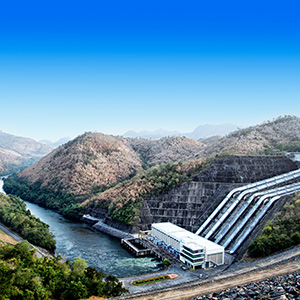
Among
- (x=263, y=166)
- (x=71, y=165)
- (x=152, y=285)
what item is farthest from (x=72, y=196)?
(x=152, y=285)

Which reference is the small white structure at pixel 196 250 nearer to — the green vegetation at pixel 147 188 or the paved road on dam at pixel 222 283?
the paved road on dam at pixel 222 283

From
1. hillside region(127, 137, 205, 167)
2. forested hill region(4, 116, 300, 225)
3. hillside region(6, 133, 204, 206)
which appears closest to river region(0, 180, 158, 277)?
forested hill region(4, 116, 300, 225)

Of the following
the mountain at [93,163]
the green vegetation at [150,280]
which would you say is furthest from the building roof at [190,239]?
the mountain at [93,163]

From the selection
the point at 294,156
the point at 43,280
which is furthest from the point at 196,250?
the point at 294,156

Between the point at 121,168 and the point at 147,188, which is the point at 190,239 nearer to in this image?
the point at 147,188

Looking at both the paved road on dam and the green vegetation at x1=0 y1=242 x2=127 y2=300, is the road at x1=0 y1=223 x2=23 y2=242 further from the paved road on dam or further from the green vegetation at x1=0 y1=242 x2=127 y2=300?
the paved road on dam

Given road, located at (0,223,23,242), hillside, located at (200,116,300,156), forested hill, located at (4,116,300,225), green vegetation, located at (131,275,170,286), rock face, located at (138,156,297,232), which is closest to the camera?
green vegetation, located at (131,275,170,286)

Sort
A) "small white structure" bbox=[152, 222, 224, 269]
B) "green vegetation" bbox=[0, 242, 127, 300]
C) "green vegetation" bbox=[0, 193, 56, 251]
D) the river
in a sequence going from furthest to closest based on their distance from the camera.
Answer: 1. "green vegetation" bbox=[0, 193, 56, 251]
2. the river
3. "small white structure" bbox=[152, 222, 224, 269]
4. "green vegetation" bbox=[0, 242, 127, 300]
